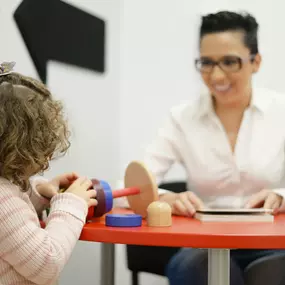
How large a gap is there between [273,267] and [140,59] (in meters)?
1.46

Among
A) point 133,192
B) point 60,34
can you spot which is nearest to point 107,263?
point 133,192

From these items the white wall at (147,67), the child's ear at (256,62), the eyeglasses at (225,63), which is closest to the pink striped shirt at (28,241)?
the eyeglasses at (225,63)

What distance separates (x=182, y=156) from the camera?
1792 millimetres

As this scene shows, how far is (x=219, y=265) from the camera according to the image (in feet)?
3.43

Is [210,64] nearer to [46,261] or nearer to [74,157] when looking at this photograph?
[74,157]

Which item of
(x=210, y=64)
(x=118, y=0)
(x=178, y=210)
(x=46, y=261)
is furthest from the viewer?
(x=118, y=0)

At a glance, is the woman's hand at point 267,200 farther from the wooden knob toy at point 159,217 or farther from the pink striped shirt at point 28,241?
the pink striped shirt at point 28,241

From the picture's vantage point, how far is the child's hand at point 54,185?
128 cm

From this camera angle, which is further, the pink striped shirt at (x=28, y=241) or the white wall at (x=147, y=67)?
the white wall at (x=147, y=67)

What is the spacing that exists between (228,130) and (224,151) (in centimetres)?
7

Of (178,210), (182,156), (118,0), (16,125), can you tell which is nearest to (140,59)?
(118,0)

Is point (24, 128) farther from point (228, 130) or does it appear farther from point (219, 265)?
point (228, 130)

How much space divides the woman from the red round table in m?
0.52

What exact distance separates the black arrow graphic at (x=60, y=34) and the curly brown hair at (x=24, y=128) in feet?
2.50
